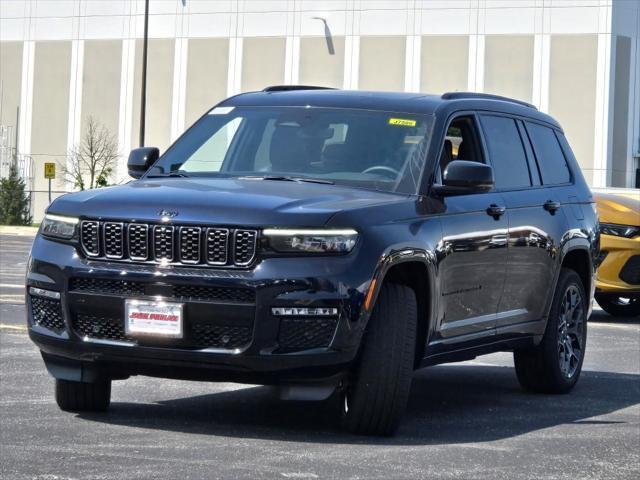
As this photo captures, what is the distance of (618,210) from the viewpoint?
1584 cm

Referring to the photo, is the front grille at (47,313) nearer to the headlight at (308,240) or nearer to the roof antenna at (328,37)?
the headlight at (308,240)

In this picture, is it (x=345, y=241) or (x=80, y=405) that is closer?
(x=345, y=241)

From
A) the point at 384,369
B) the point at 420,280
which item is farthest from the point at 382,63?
the point at 384,369

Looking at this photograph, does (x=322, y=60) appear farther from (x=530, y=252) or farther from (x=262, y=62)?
(x=530, y=252)

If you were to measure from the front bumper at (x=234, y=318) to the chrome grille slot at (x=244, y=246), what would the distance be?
0.06 metres

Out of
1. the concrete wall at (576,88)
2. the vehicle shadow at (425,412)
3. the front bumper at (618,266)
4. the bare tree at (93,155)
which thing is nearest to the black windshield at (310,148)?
the vehicle shadow at (425,412)

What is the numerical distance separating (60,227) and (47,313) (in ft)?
1.43

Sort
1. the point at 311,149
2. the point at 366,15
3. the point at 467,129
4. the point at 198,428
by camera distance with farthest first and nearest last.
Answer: the point at 366,15 < the point at 467,129 < the point at 311,149 < the point at 198,428

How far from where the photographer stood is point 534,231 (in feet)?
31.2

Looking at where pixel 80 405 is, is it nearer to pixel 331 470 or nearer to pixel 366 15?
pixel 331 470

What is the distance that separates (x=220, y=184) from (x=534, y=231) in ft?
7.85

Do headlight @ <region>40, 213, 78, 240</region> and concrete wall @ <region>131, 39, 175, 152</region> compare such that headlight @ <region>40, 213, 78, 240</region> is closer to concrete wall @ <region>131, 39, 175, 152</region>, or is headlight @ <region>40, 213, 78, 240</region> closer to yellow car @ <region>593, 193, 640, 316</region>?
yellow car @ <region>593, 193, 640, 316</region>

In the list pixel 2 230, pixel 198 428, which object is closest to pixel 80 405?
pixel 198 428

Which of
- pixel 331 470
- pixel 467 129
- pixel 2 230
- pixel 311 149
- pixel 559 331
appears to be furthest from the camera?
pixel 2 230
